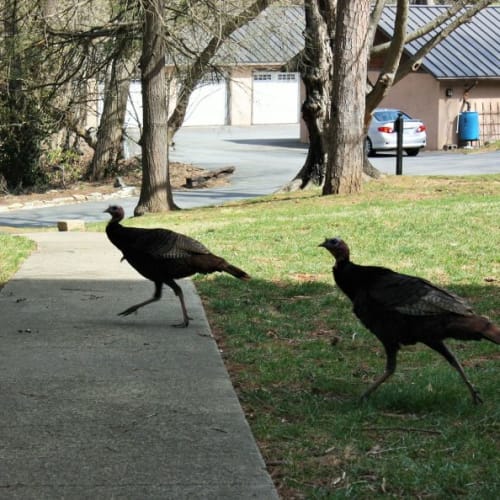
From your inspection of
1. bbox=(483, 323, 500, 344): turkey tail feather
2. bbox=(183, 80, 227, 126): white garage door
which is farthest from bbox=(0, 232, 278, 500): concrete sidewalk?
bbox=(183, 80, 227, 126): white garage door

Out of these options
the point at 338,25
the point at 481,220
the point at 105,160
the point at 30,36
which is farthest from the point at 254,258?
the point at 105,160

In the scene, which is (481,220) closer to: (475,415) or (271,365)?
(271,365)

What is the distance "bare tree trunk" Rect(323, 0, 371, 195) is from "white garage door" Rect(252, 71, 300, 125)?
1626 inches

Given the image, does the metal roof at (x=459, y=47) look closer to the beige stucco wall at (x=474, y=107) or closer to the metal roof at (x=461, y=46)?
the metal roof at (x=461, y=46)

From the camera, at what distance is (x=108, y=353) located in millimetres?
7547

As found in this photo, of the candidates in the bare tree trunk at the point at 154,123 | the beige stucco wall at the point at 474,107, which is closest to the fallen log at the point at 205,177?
the bare tree trunk at the point at 154,123

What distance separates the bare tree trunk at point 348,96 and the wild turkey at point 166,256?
10524 millimetres

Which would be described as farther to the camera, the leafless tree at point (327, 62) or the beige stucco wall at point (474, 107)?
the beige stucco wall at point (474, 107)

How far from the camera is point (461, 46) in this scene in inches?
1644

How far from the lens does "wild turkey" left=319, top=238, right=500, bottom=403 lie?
5.75m

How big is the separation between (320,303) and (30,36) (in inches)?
526

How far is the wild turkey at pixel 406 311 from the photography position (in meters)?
5.75

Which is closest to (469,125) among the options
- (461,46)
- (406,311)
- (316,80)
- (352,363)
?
(461,46)

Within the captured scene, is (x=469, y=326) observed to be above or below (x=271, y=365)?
above
